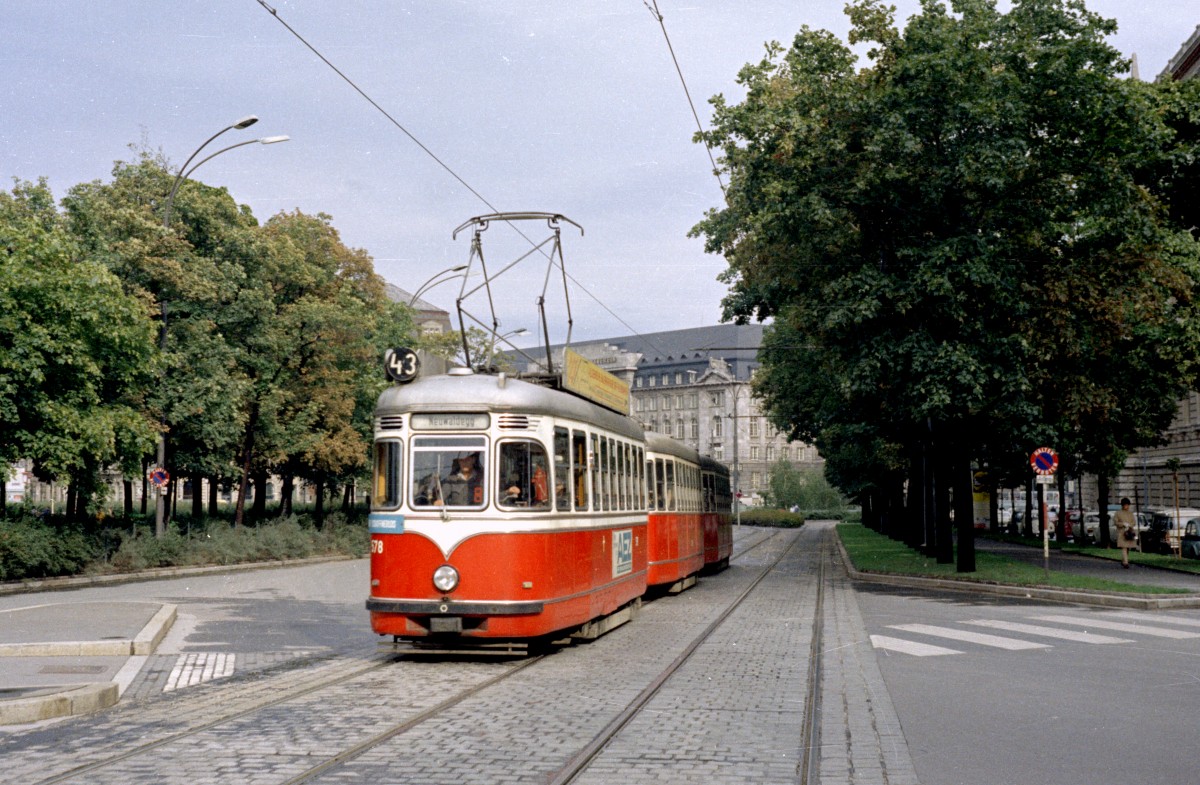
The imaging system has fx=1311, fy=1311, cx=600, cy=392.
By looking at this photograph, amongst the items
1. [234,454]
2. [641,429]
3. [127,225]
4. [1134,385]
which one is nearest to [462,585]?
[641,429]

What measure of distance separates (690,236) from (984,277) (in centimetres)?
1300

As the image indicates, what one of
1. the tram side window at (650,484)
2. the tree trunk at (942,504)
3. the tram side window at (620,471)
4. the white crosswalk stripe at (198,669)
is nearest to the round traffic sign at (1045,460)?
the tree trunk at (942,504)

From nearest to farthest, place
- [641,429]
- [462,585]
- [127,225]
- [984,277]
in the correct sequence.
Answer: [462,585]
[641,429]
[984,277]
[127,225]

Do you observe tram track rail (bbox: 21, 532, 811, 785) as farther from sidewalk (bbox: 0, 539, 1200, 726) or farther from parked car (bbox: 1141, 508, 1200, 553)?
parked car (bbox: 1141, 508, 1200, 553)

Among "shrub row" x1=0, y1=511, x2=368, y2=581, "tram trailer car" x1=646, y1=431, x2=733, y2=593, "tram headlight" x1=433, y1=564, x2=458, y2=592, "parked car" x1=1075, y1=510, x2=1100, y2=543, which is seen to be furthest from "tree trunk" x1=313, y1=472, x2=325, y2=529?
"tram headlight" x1=433, y1=564, x2=458, y2=592

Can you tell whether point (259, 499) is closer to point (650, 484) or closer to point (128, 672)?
point (650, 484)

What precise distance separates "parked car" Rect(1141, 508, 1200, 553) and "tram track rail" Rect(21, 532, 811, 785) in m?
31.2

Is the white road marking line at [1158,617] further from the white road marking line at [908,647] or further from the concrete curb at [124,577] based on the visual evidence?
the concrete curb at [124,577]

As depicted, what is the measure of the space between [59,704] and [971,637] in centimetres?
1087

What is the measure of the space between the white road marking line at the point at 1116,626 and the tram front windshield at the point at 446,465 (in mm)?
9201

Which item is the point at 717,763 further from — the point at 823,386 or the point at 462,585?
the point at 823,386

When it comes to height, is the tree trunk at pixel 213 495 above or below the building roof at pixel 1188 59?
below

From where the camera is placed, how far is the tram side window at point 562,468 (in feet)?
45.2

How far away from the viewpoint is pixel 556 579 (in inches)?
533
